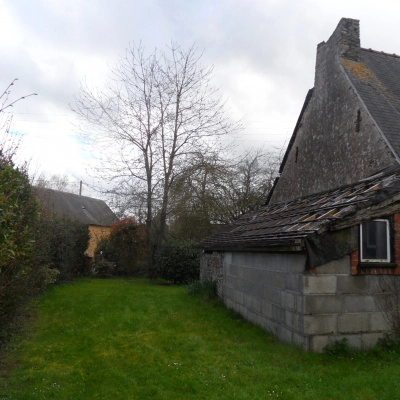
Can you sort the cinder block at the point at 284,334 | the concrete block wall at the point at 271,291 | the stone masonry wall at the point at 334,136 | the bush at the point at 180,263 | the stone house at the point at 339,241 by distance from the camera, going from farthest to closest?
1. the bush at the point at 180,263
2. the stone masonry wall at the point at 334,136
3. the cinder block at the point at 284,334
4. the concrete block wall at the point at 271,291
5. the stone house at the point at 339,241

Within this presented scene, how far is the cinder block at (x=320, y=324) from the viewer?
712cm

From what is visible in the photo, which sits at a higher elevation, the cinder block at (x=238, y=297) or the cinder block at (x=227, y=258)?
the cinder block at (x=227, y=258)

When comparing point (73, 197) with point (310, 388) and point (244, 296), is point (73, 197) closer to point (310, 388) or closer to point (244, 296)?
point (244, 296)

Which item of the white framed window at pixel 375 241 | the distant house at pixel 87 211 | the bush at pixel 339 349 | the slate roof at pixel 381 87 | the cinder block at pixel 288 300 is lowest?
the bush at pixel 339 349

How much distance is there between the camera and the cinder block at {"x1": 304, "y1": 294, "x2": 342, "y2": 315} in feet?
23.4

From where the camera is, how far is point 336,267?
23.9ft

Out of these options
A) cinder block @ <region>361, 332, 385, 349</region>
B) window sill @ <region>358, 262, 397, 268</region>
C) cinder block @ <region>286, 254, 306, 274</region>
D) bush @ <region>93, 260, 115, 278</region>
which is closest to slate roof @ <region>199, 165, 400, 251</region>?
cinder block @ <region>286, 254, 306, 274</region>

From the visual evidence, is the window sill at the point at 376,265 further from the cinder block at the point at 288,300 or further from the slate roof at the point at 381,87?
the slate roof at the point at 381,87

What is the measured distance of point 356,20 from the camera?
15.4 m

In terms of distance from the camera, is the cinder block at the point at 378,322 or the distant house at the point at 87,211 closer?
the cinder block at the point at 378,322

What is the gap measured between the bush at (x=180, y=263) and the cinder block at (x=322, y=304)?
13.9 metres

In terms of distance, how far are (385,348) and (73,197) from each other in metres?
33.6

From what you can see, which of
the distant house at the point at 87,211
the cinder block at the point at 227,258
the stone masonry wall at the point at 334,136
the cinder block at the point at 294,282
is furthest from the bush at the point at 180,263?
the cinder block at the point at 294,282

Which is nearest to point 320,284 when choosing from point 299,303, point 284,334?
point 299,303
